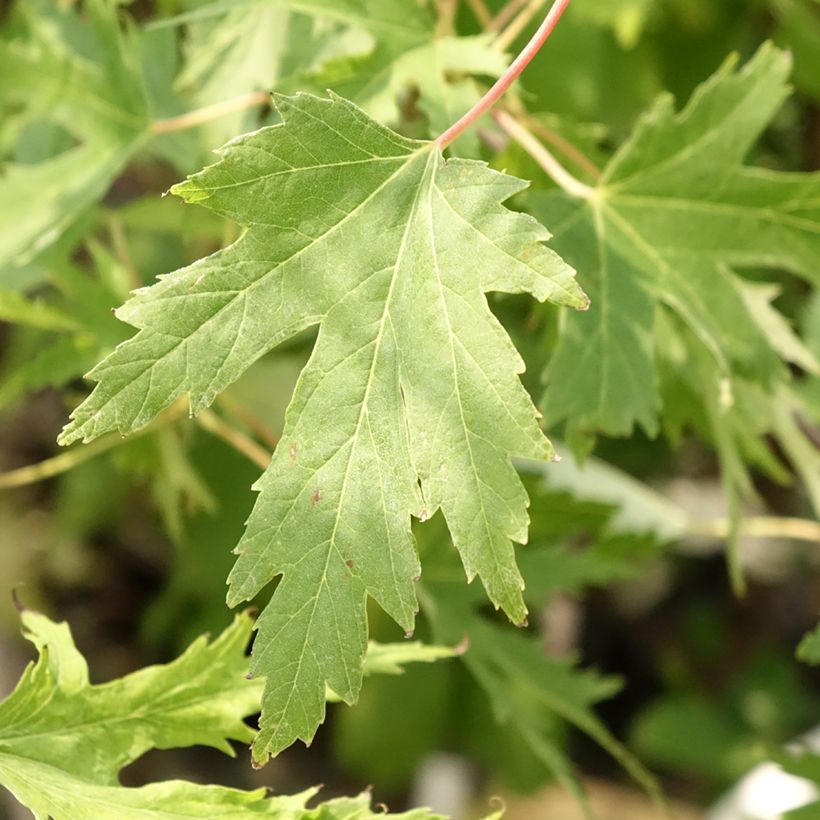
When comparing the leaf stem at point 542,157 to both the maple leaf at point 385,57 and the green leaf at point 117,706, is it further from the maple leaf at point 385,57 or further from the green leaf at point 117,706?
the green leaf at point 117,706

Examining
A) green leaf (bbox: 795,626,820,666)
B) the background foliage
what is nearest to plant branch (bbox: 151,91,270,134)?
the background foliage

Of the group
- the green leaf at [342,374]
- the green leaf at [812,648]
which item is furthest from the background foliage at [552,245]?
the green leaf at [342,374]

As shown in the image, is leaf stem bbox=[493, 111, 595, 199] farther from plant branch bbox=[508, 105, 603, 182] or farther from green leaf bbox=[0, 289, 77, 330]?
green leaf bbox=[0, 289, 77, 330]

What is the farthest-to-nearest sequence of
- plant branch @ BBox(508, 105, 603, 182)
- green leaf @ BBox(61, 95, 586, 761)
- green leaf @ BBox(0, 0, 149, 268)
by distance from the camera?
green leaf @ BBox(0, 0, 149, 268) < plant branch @ BBox(508, 105, 603, 182) < green leaf @ BBox(61, 95, 586, 761)

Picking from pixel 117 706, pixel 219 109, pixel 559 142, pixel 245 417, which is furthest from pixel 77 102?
pixel 117 706

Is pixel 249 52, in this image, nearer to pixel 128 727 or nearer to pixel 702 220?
pixel 702 220

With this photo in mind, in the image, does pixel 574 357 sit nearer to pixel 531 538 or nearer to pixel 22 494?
pixel 531 538
